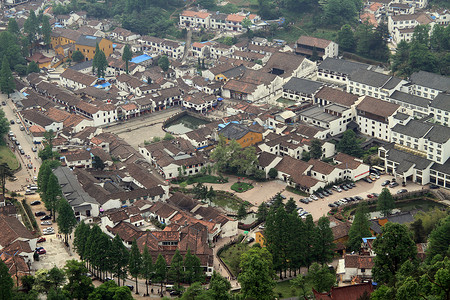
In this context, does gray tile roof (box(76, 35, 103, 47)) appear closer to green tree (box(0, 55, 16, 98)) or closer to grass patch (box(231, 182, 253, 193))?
green tree (box(0, 55, 16, 98))

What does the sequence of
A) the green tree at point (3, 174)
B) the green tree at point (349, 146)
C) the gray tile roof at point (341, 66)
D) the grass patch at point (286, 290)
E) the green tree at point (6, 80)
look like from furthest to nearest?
the green tree at point (6, 80)
the gray tile roof at point (341, 66)
the green tree at point (349, 146)
the green tree at point (3, 174)
the grass patch at point (286, 290)

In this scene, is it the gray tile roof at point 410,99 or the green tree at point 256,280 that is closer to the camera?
the green tree at point 256,280

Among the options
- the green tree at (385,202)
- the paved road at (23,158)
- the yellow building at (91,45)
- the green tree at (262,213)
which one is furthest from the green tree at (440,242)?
the yellow building at (91,45)

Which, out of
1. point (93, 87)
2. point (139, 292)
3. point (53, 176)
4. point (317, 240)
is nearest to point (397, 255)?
point (317, 240)

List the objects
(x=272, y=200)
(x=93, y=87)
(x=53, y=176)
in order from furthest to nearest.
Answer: (x=93, y=87), (x=272, y=200), (x=53, y=176)

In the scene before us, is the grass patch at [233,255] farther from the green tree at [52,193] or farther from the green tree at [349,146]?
the green tree at [349,146]

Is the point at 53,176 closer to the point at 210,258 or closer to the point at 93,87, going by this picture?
the point at 210,258
